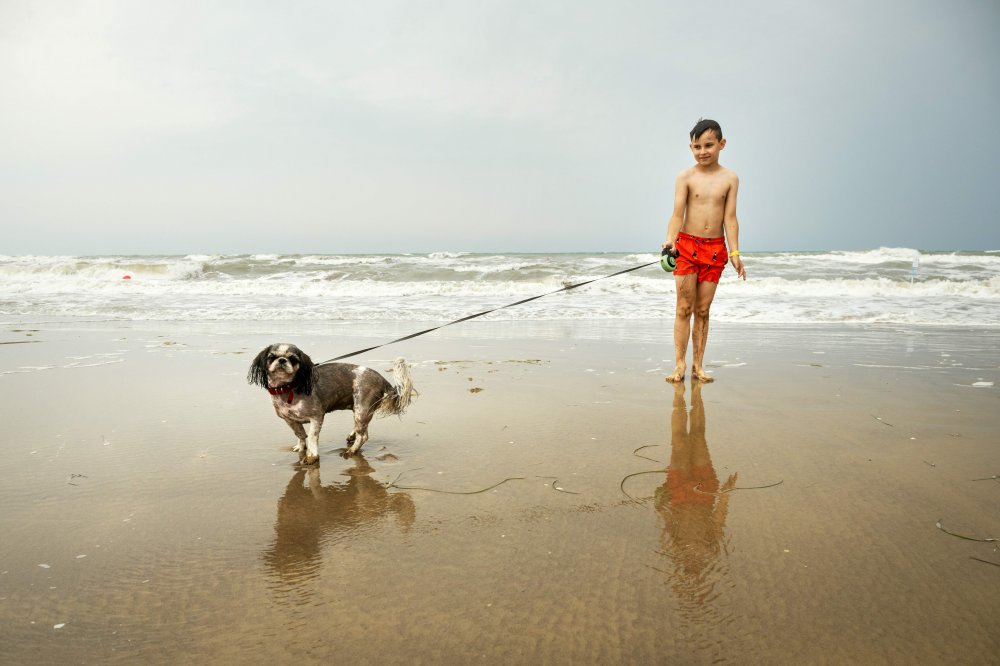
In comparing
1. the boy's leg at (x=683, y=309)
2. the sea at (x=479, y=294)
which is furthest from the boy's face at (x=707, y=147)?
the sea at (x=479, y=294)

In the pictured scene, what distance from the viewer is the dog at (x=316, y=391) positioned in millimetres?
3262

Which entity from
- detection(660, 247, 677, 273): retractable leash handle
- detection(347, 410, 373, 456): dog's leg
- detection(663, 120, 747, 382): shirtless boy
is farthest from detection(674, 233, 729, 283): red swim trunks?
detection(347, 410, 373, 456): dog's leg

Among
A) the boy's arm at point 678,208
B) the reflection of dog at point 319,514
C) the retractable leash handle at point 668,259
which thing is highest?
the boy's arm at point 678,208

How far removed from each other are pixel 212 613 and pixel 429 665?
0.73 metres

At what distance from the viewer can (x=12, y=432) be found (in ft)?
12.7

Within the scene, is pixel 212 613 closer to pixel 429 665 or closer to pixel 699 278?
pixel 429 665

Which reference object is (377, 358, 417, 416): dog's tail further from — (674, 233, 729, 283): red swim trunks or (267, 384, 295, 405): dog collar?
(674, 233, 729, 283): red swim trunks

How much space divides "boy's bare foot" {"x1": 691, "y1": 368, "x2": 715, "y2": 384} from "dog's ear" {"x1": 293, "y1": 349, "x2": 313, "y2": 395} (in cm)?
368

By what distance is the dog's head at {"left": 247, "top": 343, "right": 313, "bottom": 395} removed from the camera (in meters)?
3.21

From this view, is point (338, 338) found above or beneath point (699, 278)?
beneath

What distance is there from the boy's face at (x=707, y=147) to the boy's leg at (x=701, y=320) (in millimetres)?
1144

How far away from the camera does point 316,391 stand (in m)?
3.43

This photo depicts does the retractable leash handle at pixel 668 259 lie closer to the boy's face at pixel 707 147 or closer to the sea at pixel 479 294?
the sea at pixel 479 294

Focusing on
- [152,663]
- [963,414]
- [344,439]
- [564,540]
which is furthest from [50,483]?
[963,414]
